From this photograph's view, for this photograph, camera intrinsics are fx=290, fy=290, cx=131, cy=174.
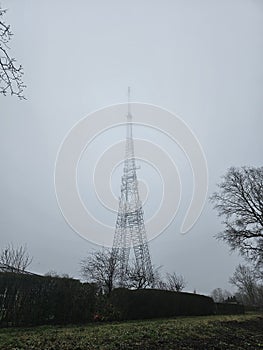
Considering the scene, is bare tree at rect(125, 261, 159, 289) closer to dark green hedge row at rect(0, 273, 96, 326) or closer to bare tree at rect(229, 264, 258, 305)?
dark green hedge row at rect(0, 273, 96, 326)

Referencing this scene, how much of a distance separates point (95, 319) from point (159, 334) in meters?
5.45

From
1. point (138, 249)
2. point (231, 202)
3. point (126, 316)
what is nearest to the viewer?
point (126, 316)

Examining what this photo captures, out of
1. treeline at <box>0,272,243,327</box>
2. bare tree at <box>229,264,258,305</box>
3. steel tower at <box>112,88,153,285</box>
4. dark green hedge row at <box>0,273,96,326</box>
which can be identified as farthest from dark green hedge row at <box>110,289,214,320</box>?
bare tree at <box>229,264,258,305</box>

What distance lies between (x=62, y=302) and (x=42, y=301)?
2.86 feet

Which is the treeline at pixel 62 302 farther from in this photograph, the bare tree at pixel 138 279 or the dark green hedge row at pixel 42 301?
the bare tree at pixel 138 279

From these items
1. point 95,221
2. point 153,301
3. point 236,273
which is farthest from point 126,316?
point 236,273

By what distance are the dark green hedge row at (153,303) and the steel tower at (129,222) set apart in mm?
6298

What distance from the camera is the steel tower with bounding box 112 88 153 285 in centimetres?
2492

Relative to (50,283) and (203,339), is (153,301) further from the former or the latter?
(203,339)

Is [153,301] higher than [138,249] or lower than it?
lower

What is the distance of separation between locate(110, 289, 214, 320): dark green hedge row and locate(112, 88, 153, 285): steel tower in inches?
248

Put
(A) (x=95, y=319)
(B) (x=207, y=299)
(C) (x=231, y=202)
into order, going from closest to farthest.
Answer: (A) (x=95, y=319)
(C) (x=231, y=202)
(B) (x=207, y=299)

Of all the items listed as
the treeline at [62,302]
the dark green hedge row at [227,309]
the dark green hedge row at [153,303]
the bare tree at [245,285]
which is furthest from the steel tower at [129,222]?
the bare tree at [245,285]

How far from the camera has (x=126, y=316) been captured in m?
15.3
